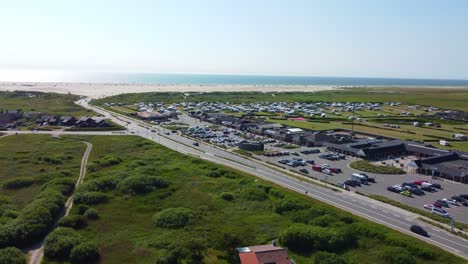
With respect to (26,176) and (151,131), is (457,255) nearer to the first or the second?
(26,176)

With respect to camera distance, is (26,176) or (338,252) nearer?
(338,252)

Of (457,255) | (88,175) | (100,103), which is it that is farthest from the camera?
(100,103)

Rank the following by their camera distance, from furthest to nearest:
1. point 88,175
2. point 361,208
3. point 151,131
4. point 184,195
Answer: point 151,131, point 88,175, point 184,195, point 361,208

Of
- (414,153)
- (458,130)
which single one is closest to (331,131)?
(414,153)

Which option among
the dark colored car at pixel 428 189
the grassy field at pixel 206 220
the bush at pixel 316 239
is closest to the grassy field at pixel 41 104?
the grassy field at pixel 206 220

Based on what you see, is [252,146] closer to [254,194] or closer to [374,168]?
[374,168]

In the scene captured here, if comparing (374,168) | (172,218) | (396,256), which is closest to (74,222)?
(172,218)

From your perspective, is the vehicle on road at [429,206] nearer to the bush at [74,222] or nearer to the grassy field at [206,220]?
the grassy field at [206,220]
